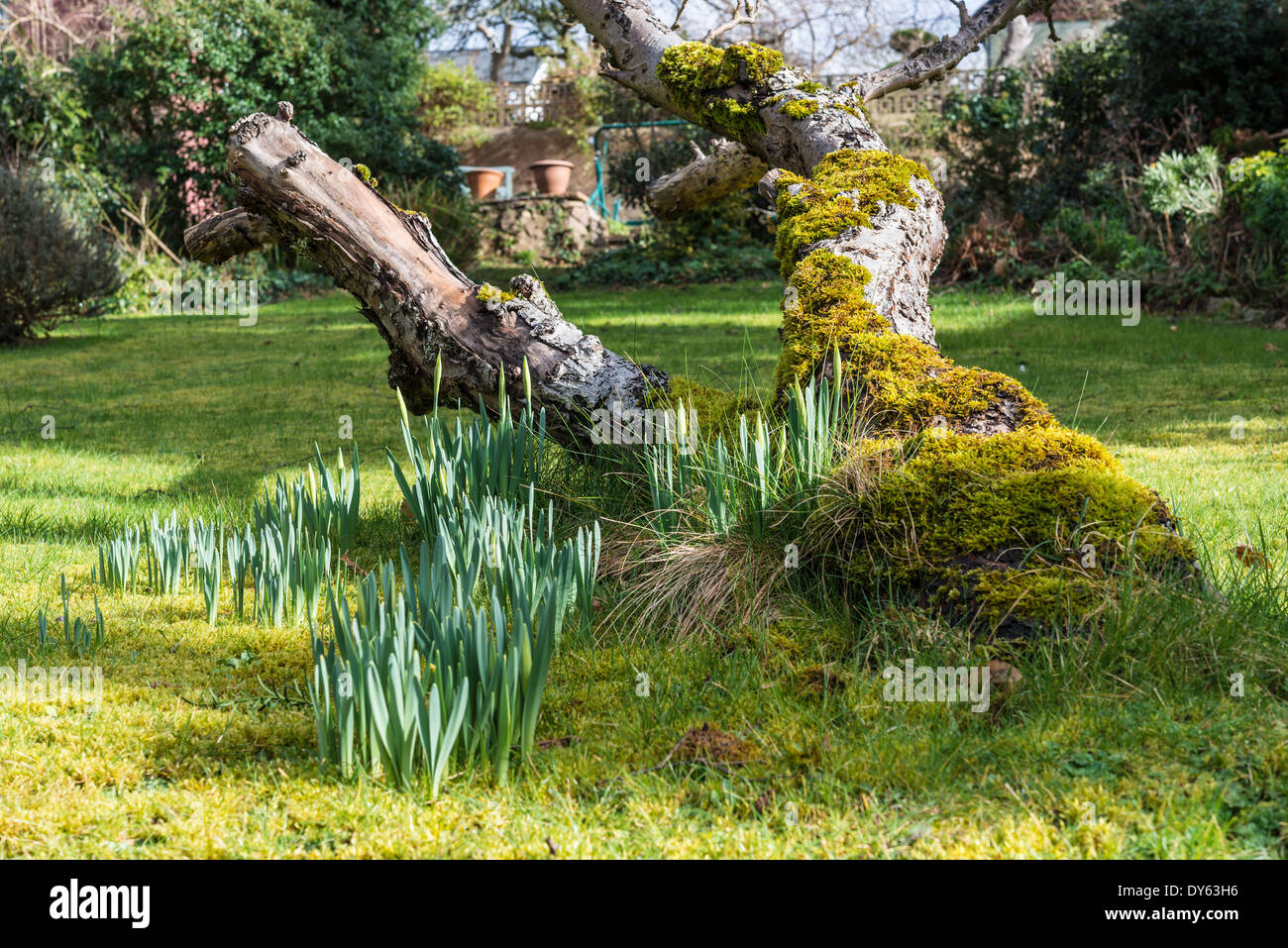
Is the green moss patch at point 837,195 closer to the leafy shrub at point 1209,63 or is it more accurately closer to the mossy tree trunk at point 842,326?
the mossy tree trunk at point 842,326

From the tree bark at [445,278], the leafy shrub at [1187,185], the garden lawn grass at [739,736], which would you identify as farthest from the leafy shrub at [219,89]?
the garden lawn grass at [739,736]

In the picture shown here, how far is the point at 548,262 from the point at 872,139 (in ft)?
40.4

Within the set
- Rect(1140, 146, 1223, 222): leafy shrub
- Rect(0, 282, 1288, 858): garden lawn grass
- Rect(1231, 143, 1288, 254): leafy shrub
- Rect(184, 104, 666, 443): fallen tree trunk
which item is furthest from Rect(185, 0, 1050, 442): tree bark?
Rect(1140, 146, 1223, 222): leafy shrub

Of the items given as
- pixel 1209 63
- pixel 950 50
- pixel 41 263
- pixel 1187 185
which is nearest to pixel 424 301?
pixel 950 50

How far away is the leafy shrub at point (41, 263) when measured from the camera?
11359mm

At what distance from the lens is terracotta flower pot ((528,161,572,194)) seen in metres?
18.8

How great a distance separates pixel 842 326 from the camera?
161 inches

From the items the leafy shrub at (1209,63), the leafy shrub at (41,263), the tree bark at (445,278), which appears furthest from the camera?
the leafy shrub at (1209,63)

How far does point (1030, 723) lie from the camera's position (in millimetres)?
2643

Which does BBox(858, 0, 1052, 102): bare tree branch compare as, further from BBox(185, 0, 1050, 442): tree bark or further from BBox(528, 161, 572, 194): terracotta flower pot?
BBox(528, 161, 572, 194): terracotta flower pot

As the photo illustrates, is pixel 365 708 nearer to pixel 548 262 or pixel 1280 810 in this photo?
pixel 1280 810

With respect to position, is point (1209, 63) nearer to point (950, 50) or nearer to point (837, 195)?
point (950, 50)

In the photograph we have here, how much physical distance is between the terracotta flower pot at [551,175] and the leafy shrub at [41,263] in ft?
27.1
